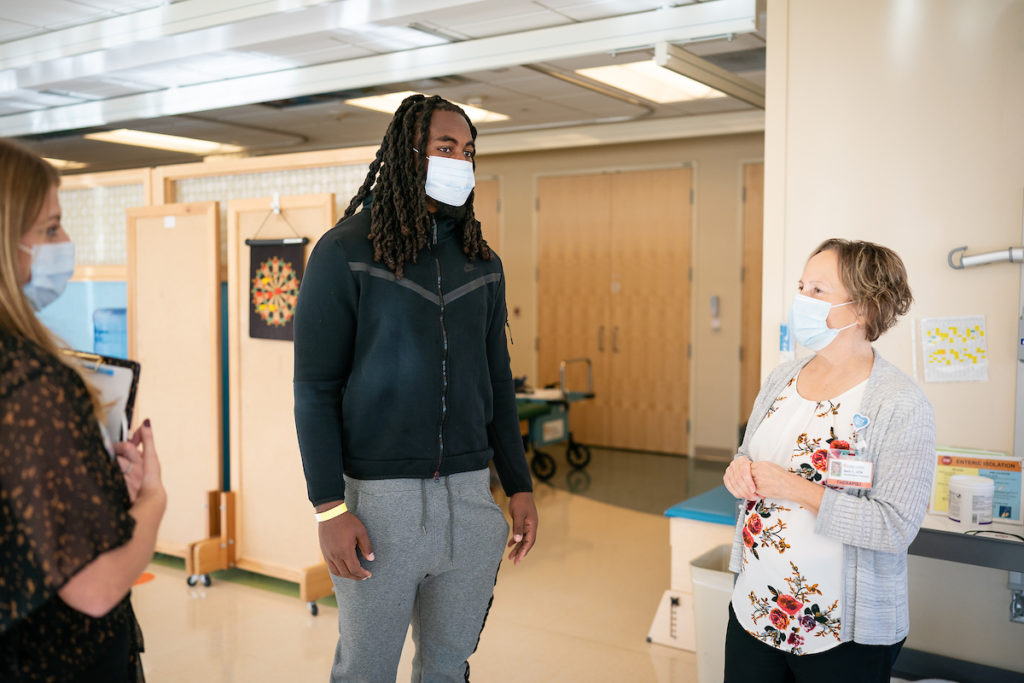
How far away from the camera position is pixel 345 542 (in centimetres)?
165

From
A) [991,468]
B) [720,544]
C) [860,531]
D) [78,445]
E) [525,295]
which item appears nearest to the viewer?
[78,445]

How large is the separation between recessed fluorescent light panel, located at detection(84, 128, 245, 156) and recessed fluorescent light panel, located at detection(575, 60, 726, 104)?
4.48 m

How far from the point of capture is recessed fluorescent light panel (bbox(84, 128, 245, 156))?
810cm

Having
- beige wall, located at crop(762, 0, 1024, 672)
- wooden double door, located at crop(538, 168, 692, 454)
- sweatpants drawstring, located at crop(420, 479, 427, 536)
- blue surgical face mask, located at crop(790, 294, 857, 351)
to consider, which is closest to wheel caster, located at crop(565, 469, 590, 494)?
wooden double door, located at crop(538, 168, 692, 454)

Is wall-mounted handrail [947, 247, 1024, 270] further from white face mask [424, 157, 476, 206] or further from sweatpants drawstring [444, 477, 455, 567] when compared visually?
sweatpants drawstring [444, 477, 455, 567]

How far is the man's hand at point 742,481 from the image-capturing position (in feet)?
5.98

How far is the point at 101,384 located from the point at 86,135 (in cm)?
775

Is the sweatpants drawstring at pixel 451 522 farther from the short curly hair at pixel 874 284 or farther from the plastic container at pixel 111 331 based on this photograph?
the plastic container at pixel 111 331

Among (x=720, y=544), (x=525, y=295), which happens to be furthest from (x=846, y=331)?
(x=525, y=295)

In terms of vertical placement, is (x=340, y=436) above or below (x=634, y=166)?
below

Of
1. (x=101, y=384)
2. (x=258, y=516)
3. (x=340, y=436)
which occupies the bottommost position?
(x=258, y=516)

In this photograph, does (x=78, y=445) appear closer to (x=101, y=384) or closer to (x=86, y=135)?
(x=101, y=384)

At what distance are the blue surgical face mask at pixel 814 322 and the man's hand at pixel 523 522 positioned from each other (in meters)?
0.72

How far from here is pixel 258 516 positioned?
13.8 ft
